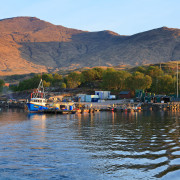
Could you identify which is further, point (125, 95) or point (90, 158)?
point (125, 95)

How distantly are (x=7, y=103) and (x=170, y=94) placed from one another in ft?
279

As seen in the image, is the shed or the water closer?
the water

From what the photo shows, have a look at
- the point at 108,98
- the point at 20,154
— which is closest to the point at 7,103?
the point at 108,98

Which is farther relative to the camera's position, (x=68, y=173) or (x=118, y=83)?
(x=118, y=83)

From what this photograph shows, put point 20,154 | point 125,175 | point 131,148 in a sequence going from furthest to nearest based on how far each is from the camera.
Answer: point 131,148 → point 20,154 → point 125,175

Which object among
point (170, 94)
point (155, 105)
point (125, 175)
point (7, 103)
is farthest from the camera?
point (7, 103)

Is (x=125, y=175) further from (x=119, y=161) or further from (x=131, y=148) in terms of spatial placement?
(x=131, y=148)

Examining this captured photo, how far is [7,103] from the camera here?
530ft

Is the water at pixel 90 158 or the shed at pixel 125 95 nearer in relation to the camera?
the water at pixel 90 158

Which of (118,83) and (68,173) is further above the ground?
(118,83)

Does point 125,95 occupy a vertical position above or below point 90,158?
above

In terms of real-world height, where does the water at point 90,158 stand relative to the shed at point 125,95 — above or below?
below

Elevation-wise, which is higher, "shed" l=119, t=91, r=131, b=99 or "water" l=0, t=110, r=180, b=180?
"shed" l=119, t=91, r=131, b=99

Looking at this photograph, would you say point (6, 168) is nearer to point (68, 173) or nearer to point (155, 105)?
point (68, 173)
